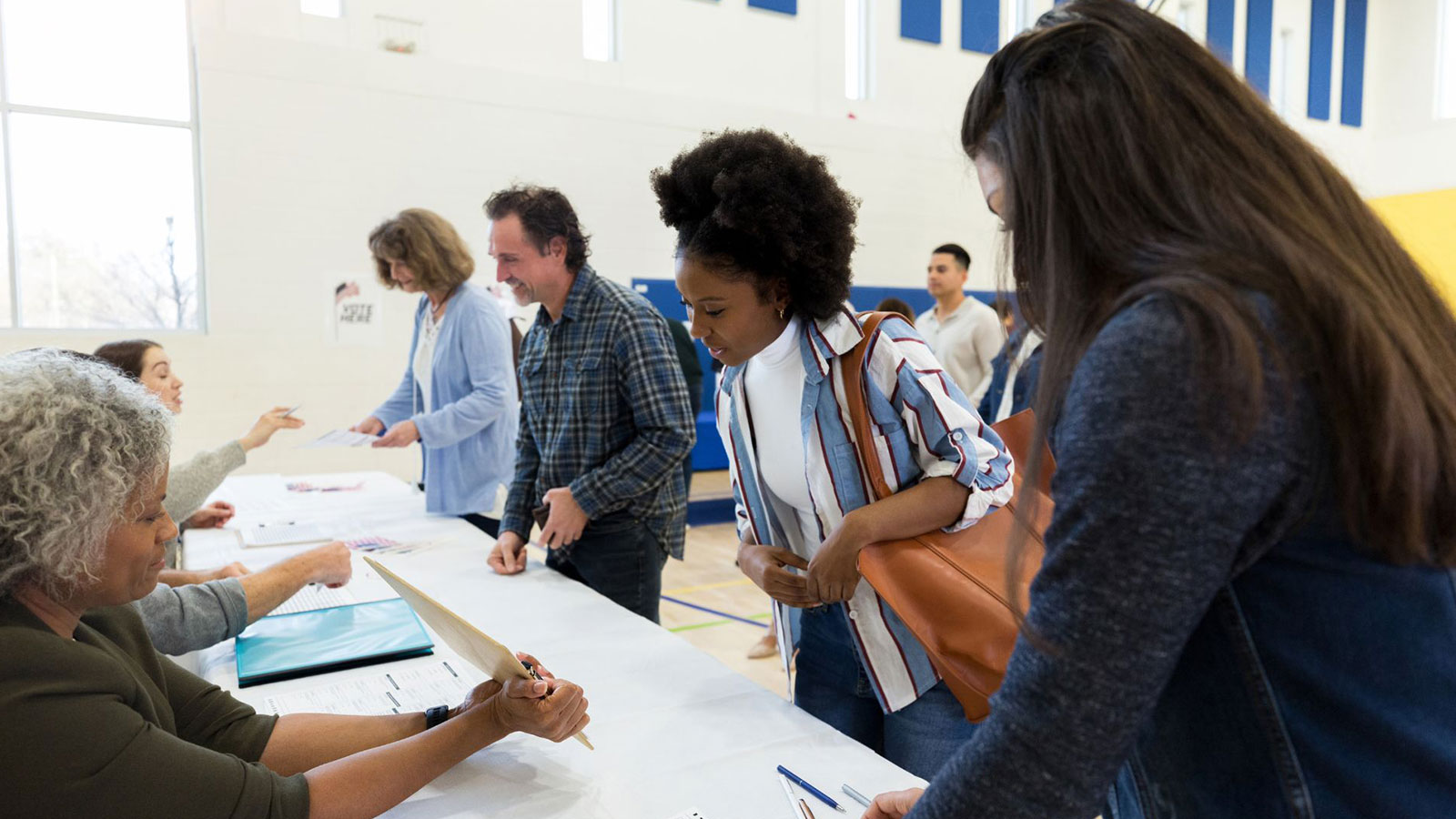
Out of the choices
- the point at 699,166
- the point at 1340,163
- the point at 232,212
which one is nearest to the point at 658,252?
the point at 232,212

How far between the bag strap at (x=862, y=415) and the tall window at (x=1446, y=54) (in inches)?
480

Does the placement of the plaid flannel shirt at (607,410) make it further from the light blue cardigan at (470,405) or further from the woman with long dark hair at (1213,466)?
the woman with long dark hair at (1213,466)

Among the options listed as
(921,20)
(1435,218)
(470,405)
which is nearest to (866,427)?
(470,405)

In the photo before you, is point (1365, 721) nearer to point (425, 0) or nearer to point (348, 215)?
point (348, 215)

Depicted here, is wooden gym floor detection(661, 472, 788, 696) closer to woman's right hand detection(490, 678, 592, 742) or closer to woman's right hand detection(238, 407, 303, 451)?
woman's right hand detection(238, 407, 303, 451)

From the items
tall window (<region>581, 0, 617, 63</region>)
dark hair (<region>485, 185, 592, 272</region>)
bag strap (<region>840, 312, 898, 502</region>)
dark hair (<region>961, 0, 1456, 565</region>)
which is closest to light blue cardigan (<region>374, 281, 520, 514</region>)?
dark hair (<region>485, 185, 592, 272</region>)

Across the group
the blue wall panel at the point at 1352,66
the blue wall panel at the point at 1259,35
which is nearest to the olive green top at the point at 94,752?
the blue wall panel at the point at 1259,35

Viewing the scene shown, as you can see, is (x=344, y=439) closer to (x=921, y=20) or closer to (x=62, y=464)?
(x=62, y=464)

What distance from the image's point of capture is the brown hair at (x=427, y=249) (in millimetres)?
2938

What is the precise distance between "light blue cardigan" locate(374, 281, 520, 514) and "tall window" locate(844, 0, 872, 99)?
5636mm

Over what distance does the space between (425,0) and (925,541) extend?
5.97 meters

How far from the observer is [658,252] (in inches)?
272

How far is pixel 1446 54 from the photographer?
10.3 metres

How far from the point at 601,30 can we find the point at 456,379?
4.67m
